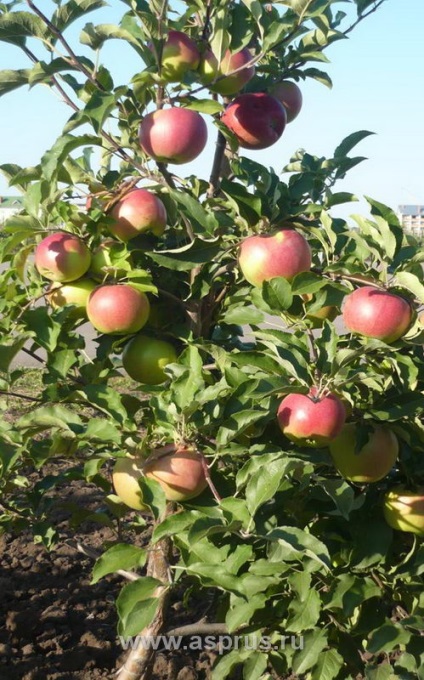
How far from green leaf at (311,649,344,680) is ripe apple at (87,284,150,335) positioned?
0.78 meters

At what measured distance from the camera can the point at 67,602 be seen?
266cm

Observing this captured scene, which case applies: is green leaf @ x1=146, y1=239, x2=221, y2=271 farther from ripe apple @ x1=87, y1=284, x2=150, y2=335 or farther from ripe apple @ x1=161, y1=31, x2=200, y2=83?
ripe apple @ x1=161, y1=31, x2=200, y2=83

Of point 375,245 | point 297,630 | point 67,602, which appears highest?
point 375,245

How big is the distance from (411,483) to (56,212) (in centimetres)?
93

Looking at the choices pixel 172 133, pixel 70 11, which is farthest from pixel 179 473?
pixel 70 11

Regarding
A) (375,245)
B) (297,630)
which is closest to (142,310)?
(375,245)

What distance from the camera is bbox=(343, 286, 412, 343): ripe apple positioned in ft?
4.25

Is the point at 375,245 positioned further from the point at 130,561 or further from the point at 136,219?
the point at 130,561

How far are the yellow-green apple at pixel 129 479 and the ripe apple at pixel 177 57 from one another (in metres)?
0.70

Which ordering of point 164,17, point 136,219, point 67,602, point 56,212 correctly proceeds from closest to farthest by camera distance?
point 164,17, point 136,219, point 56,212, point 67,602

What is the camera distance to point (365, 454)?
4.64 ft

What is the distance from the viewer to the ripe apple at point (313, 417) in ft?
4.11

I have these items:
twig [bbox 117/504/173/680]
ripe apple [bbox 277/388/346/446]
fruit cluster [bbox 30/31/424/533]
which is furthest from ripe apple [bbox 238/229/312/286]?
twig [bbox 117/504/173/680]

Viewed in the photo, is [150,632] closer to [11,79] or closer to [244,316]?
[244,316]
